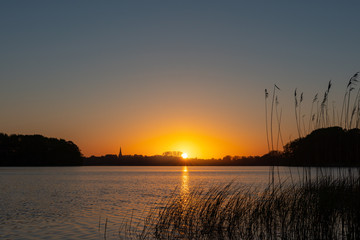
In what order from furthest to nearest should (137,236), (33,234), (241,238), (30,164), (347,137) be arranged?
(30,164) → (33,234) → (137,236) → (241,238) → (347,137)

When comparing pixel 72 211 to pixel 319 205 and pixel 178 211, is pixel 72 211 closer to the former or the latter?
pixel 178 211

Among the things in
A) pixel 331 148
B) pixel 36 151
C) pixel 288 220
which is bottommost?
pixel 288 220

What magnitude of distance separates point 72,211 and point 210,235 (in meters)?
13.0

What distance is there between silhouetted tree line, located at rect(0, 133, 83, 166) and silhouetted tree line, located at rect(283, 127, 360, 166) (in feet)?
488

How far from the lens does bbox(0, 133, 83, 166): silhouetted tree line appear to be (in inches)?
5782

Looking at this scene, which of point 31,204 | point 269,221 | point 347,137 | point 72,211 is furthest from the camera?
point 31,204

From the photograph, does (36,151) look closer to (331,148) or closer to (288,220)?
(288,220)

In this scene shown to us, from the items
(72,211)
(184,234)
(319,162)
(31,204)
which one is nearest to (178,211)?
(184,234)

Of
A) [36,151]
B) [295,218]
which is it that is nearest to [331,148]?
[295,218]

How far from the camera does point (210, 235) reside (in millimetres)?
13320

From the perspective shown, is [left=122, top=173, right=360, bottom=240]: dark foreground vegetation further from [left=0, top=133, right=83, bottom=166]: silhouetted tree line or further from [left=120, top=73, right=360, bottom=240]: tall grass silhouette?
[left=0, top=133, right=83, bottom=166]: silhouetted tree line

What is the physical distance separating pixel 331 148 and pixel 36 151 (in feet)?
510

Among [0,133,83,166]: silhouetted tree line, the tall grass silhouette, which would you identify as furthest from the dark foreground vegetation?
[0,133,83,166]: silhouetted tree line

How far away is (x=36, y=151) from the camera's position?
506 feet
